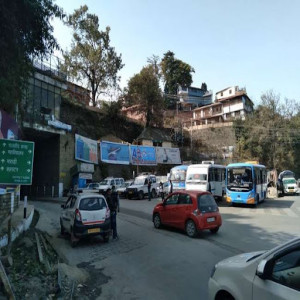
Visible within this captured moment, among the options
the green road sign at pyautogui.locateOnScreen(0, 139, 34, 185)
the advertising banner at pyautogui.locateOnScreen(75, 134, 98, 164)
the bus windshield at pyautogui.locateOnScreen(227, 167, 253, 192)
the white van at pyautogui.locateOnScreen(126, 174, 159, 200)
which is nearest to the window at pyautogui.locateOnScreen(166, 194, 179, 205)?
the green road sign at pyautogui.locateOnScreen(0, 139, 34, 185)

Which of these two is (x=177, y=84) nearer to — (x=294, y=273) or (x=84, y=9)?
(x=84, y=9)

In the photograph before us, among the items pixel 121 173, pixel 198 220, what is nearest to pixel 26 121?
pixel 121 173

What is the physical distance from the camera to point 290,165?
177 ft

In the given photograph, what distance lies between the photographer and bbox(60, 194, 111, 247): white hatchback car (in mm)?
10508

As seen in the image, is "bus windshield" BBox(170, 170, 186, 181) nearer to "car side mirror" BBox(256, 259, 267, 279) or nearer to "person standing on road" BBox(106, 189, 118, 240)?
"person standing on road" BBox(106, 189, 118, 240)

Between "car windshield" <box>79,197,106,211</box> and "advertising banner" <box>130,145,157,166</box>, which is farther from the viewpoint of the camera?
"advertising banner" <box>130,145,157,166</box>

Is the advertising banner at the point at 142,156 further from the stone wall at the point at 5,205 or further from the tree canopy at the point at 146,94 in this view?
Result: the stone wall at the point at 5,205

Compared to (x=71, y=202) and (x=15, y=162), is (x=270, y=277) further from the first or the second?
(x=71, y=202)

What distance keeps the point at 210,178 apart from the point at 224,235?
12466 mm

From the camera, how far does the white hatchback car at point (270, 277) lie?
3.13m

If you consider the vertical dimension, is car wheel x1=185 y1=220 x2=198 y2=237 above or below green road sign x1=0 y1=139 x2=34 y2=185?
below

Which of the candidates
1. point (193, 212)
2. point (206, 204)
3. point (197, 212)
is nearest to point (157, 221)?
point (193, 212)

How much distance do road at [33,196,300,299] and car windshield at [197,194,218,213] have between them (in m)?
1.06

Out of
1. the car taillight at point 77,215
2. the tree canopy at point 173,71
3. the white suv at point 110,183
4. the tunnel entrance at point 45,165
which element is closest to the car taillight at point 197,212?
the car taillight at point 77,215
